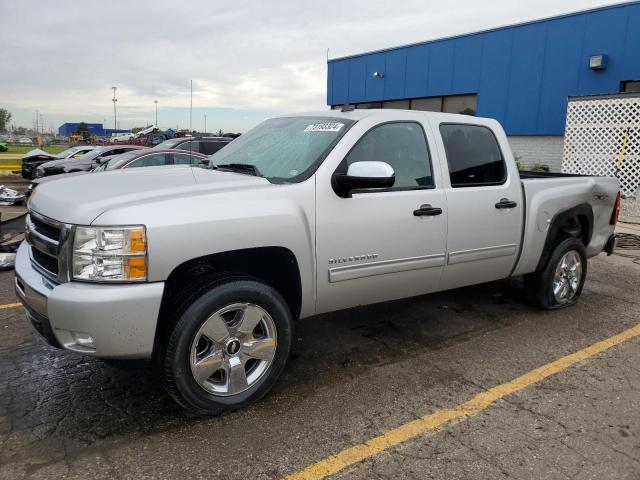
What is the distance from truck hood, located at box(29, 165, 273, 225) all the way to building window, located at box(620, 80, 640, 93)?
15.7 m

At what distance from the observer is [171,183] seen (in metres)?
3.21

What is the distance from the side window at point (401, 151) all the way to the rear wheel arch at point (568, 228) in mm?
1708

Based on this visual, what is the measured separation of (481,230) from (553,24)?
1558 centimetres

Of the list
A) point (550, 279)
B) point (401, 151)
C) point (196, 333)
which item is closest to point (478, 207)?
point (401, 151)

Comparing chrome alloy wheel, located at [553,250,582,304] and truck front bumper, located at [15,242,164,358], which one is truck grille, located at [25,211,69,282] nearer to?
truck front bumper, located at [15,242,164,358]

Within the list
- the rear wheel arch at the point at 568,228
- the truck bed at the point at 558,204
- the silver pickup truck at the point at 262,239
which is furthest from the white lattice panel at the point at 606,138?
the silver pickup truck at the point at 262,239

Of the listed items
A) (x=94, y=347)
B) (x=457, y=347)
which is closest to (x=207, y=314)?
(x=94, y=347)

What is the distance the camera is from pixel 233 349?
10.1 ft

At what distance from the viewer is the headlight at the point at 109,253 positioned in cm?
265

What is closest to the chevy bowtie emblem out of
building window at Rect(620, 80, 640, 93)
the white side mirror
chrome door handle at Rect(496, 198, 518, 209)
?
the white side mirror

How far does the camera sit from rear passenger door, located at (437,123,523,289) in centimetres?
410

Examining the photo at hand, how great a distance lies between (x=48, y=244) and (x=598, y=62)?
54.6 feet

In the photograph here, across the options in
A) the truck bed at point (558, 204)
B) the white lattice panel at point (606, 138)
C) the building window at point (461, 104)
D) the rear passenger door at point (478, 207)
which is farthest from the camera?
the building window at point (461, 104)

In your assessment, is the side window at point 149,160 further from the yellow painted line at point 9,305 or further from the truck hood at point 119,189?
the truck hood at point 119,189
